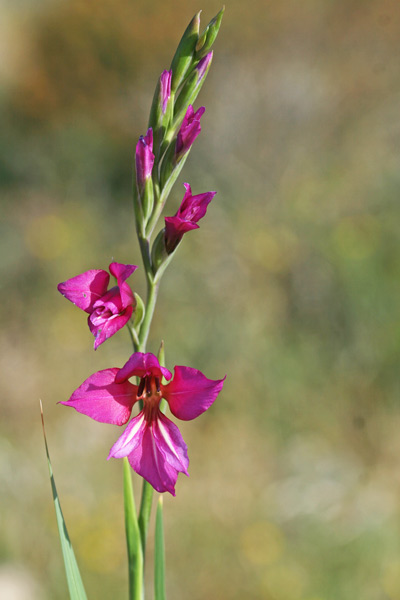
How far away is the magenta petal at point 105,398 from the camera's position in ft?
1.62

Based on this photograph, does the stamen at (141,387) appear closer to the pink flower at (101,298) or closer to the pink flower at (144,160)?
the pink flower at (101,298)

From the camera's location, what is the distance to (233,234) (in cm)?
235

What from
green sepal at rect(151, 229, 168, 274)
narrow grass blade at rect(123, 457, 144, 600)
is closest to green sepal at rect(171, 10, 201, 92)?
green sepal at rect(151, 229, 168, 274)

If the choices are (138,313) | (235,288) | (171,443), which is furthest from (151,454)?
(235,288)

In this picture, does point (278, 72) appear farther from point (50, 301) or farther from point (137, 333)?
point (137, 333)

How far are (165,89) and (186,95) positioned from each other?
2 centimetres

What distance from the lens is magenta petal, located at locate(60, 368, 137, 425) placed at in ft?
1.62

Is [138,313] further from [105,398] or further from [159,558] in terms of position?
[159,558]

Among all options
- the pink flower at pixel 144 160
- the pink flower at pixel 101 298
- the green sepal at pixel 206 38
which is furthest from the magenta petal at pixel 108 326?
the green sepal at pixel 206 38

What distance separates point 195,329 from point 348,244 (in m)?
0.64

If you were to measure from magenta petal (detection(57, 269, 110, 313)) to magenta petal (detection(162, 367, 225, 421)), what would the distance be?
0.09 m

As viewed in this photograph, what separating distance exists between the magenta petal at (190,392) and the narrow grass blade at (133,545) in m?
0.08

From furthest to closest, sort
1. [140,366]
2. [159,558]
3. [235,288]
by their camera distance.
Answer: [235,288], [159,558], [140,366]

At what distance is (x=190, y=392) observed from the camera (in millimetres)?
520
